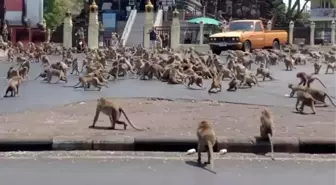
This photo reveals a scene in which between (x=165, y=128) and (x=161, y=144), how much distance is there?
160cm

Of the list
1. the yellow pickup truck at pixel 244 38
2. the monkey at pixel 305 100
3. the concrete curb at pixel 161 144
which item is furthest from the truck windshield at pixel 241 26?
the concrete curb at pixel 161 144

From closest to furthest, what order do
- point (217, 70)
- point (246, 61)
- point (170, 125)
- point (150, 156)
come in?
point (150, 156) < point (170, 125) < point (217, 70) < point (246, 61)

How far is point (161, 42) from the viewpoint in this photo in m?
50.5

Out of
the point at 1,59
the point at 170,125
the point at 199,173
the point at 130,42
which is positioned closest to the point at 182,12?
the point at 130,42

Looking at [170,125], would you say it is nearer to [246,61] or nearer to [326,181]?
[326,181]

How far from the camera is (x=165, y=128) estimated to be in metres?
13.2

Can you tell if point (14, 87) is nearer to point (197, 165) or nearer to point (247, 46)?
point (197, 165)

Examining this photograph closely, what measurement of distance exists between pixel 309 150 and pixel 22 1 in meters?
41.6

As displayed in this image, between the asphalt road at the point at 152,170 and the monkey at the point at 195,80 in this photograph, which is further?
the monkey at the point at 195,80

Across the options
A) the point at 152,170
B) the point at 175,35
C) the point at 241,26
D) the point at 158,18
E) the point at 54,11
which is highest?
the point at 54,11

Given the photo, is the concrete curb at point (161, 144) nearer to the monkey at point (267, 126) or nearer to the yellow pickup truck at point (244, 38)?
the monkey at point (267, 126)

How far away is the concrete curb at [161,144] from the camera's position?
1137 cm

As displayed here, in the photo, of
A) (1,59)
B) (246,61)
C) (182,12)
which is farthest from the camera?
(182,12)

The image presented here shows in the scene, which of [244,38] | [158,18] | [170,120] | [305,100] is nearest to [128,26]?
[158,18]
